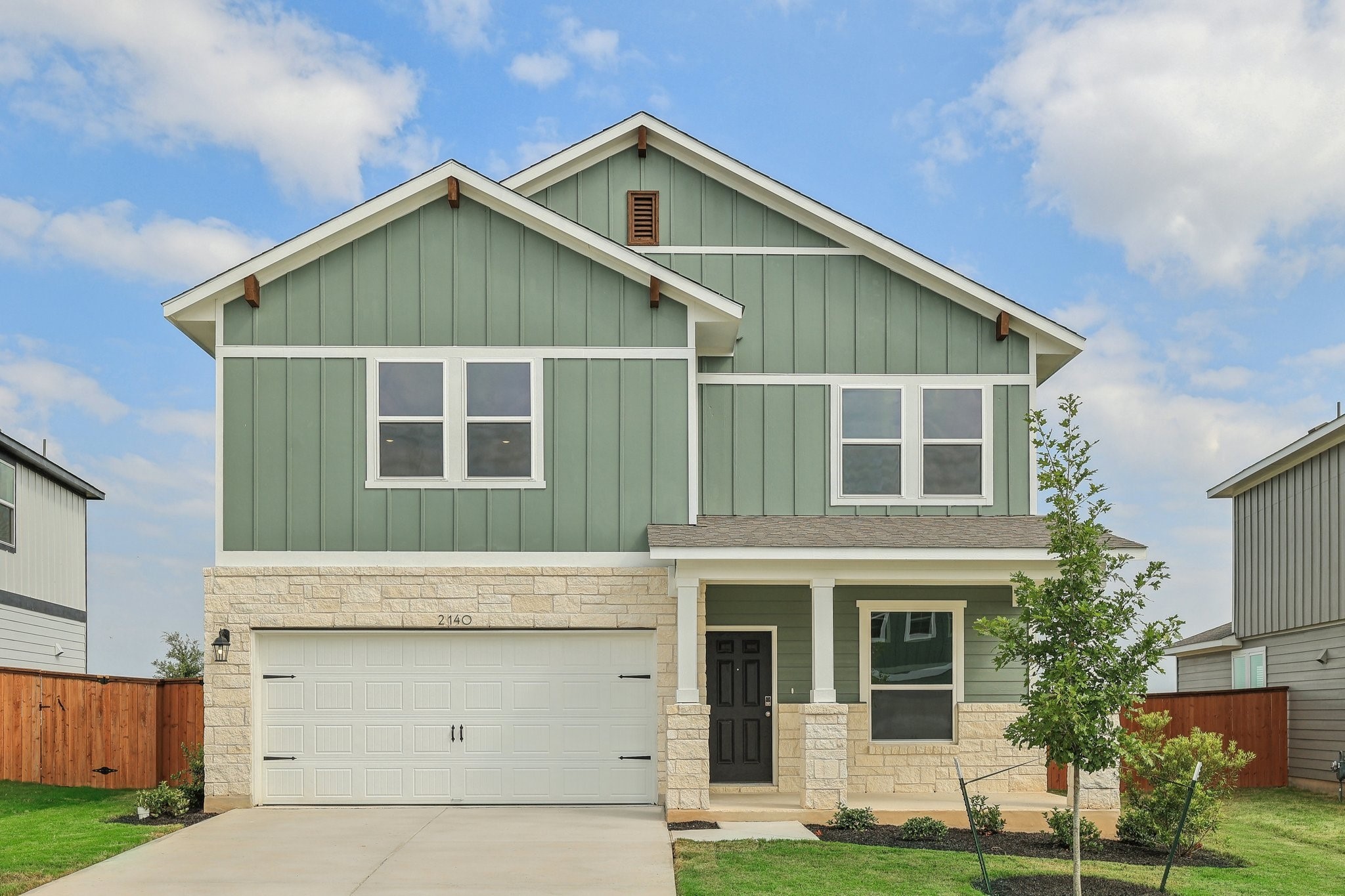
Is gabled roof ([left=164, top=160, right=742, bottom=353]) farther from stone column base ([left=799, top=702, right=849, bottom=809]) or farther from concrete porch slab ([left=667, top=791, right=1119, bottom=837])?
concrete porch slab ([left=667, top=791, right=1119, bottom=837])

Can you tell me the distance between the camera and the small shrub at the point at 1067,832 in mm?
12188

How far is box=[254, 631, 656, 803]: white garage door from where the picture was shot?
14.6 metres

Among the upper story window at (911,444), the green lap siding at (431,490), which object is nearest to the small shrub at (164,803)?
the green lap siding at (431,490)

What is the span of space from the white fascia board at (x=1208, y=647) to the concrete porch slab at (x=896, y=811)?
9752mm

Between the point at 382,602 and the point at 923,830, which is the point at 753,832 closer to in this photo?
the point at 923,830

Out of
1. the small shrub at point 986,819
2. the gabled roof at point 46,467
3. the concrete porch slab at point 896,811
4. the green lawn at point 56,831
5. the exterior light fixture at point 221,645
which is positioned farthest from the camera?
the gabled roof at point 46,467

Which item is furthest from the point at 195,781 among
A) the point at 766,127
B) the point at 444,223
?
the point at 766,127

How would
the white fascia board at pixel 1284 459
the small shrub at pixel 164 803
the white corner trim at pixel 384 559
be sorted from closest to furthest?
the small shrub at pixel 164 803 → the white corner trim at pixel 384 559 → the white fascia board at pixel 1284 459

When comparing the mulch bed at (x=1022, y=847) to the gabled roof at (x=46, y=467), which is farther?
the gabled roof at (x=46, y=467)

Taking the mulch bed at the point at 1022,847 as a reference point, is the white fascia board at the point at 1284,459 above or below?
above

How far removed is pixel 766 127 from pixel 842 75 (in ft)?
7.13

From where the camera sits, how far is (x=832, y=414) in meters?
16.0

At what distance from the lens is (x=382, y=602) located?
14.6m

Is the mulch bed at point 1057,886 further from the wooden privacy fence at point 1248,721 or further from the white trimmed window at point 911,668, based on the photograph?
the wooden privacy fence at point 1248,721
